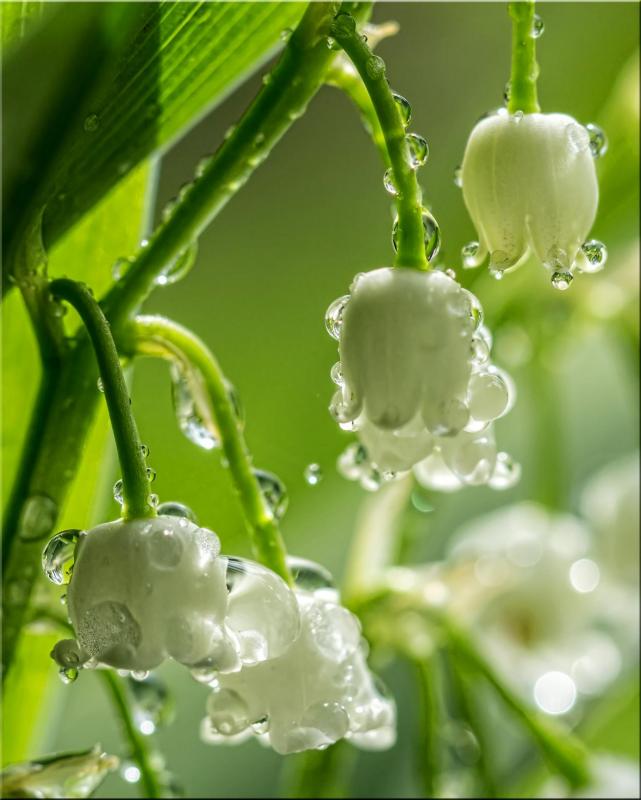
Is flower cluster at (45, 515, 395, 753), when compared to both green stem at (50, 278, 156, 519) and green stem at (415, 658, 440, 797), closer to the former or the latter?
green stem at (50, 278, 156, 519)

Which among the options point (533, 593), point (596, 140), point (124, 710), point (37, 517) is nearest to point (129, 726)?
point (124, 710)

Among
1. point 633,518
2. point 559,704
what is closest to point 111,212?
point 633,518

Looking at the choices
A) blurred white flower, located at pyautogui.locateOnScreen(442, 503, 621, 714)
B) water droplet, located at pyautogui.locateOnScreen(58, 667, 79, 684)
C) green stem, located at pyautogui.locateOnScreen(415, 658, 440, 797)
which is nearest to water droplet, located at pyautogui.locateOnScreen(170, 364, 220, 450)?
water droplet, located at pyautogui.locateOnScreen(58, 667, 79, 684)

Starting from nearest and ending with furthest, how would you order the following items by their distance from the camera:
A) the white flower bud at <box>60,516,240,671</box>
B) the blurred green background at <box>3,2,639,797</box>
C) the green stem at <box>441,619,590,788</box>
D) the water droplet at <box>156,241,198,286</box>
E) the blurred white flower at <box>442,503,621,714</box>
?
the white flower bud at <box>60,516,240,671</box> < the water droplet at <box>156,241,198,286</box> < the green stem at <box>441,619,590,788</box> < the blurred green background at <box>3,2,639,797</box> < the blurred white flower at <box>442,503,621,714</box>

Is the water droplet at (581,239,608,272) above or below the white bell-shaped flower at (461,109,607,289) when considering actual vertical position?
below

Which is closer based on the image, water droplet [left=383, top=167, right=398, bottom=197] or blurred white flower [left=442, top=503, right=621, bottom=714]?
water droplet [left=383, top=167, right=398, bottom=197]

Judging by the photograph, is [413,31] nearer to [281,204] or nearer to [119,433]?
[281,204]
